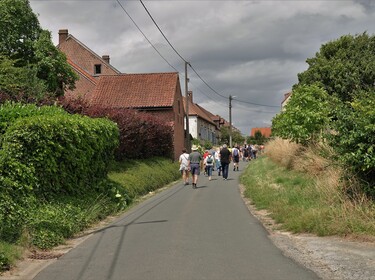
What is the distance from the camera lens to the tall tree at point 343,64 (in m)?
33.4

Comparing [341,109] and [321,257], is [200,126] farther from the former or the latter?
[321,257]

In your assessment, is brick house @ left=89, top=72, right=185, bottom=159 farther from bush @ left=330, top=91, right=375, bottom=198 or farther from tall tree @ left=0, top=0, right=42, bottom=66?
bush @ left=330, top=91, right=375, bottom=198

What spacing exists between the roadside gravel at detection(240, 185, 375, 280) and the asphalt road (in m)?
0.22

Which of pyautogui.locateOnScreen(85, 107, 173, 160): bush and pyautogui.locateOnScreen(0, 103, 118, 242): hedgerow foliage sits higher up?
pyautogui.locateOnScreen(85, 107, 173, 160): bush

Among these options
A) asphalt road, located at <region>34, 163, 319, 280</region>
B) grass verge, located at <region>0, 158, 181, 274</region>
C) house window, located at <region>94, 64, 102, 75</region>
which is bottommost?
asphalt road, located at <region>34, 163, 319, 280</region>

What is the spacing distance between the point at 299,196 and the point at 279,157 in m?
10.5

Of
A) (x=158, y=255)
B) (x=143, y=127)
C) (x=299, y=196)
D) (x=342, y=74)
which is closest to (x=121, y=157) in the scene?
(x=143, y=127)

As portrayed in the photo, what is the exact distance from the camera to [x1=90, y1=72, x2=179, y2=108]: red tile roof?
34562mm

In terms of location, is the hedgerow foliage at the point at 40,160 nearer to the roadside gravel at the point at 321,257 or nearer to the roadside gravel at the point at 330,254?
the roadside gravel at the point at 321,257

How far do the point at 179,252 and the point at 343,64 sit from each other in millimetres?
30935

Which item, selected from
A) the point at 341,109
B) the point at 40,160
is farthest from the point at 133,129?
the point at 341,109

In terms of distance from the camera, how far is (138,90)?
35875 mm

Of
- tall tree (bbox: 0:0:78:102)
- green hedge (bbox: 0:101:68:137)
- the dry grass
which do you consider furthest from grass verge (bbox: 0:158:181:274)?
tall tree (bbox: 0:0:78:102)

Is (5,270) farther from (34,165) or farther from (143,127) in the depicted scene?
(143,127)
